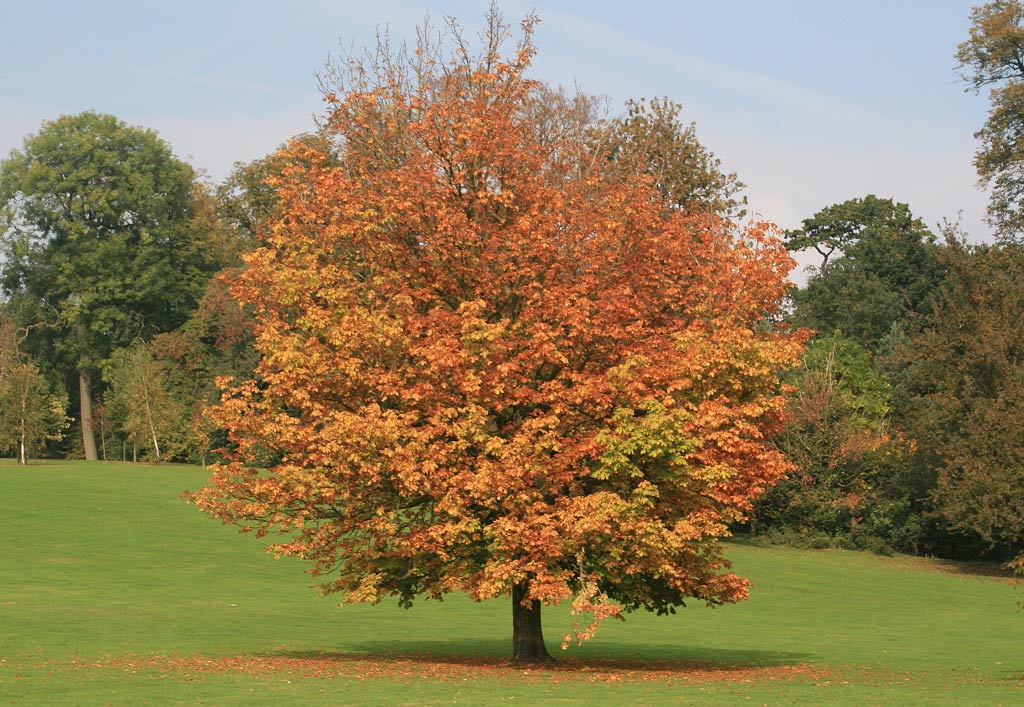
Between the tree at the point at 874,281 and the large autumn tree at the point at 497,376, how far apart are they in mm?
62741

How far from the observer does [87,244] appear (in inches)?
3413

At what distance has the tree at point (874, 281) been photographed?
285 ft

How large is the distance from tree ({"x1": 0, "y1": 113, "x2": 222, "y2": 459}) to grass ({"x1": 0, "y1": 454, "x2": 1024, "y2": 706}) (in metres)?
27.1

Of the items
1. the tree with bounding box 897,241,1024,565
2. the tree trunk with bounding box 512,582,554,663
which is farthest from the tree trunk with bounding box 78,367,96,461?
the tree trunk with bounding box 512,582,554,663

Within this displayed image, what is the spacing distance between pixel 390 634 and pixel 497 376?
1341cm

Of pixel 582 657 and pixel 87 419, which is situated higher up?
pixel 87 419

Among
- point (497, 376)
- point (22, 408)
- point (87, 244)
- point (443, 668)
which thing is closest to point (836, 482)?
point (443, 668)

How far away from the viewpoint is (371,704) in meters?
18.9

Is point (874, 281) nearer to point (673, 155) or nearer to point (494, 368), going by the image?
point (673, 155)

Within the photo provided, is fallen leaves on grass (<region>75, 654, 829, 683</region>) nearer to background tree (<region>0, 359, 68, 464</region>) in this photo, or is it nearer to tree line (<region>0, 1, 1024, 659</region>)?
tree line (<region>0, 1, 1024, 659</region>)

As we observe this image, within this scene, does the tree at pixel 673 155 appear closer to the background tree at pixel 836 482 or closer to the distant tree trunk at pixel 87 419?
the background tree at pixel 836 482

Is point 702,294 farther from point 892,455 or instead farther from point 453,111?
point 892,455

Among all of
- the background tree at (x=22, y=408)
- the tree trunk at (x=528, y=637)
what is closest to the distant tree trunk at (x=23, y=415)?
the background tree at (x=22, y=408)

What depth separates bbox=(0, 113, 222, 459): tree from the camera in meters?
86.4
